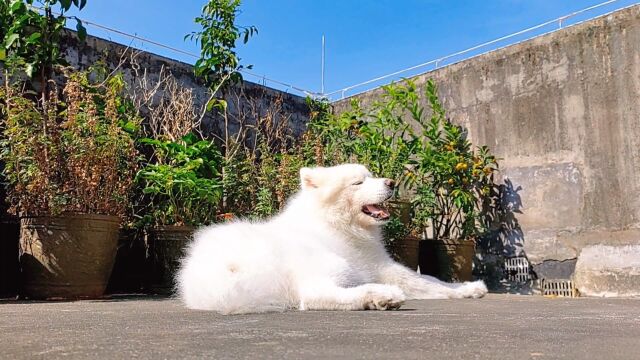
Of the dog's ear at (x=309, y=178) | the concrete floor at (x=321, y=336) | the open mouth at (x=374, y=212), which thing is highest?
the dog's ear at (x=309, y=178)

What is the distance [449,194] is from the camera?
6082 millimetres

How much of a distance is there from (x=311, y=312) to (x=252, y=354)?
3.79ft

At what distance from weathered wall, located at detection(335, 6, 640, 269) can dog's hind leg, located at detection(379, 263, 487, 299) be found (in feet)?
7.46

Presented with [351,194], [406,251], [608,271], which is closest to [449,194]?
[406,251]

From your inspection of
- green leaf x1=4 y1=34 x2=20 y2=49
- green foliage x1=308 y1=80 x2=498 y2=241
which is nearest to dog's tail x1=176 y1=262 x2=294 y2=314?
green leaf x1=4 y1=34 x2=20 y2=49

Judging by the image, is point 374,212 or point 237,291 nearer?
point 237,291

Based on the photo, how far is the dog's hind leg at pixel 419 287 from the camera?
11.8ft

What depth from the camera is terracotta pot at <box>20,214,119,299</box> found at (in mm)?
3697

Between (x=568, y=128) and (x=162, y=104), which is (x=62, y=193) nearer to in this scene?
(x=162, y=104)

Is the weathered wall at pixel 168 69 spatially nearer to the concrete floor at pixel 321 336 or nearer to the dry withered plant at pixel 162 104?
the dry withered plant at pixel 162 104

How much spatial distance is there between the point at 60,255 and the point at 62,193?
0.46 m

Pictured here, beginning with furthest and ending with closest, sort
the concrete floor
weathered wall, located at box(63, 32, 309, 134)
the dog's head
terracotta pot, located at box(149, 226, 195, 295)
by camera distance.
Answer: weathered wall, located at box(63, 32, 309, 134), terracotta pot, located at box(149, 226, 195, 295), the dog's head, the concrete floor

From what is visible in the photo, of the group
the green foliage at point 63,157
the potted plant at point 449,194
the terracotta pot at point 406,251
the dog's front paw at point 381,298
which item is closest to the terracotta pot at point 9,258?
the green foliage at point 63,157

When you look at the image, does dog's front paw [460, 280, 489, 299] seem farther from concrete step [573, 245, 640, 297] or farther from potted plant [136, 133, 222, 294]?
potted plant [136, 133, 222, 294]
